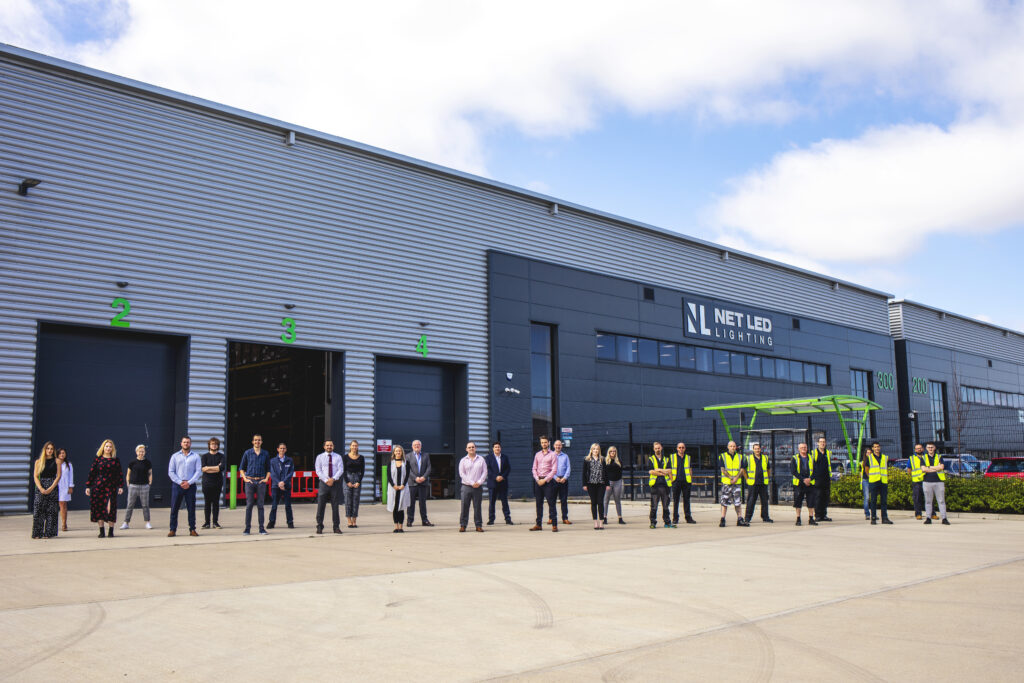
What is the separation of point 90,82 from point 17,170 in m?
2.97

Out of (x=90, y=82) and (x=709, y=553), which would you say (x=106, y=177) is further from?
(x=709, y=553)

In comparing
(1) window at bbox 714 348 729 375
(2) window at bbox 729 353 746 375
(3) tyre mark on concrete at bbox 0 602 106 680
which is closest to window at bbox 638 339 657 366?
(1) window at bbox 714 348 729 375

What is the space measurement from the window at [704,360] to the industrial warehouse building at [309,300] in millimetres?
89

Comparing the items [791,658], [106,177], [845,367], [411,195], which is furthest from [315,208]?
[845,367]

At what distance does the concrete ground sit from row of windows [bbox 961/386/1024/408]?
48388 mm

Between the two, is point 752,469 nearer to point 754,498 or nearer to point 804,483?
point 754,498

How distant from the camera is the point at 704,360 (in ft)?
123

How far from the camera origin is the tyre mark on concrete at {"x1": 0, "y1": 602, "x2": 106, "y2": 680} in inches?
215

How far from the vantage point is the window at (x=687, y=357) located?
36344 millimetres

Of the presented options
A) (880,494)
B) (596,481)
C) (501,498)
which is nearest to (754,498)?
(880,494)

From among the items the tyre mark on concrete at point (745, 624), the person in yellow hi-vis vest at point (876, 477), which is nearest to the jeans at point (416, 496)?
the person in yellow hi-vis vest at point (876, 477)

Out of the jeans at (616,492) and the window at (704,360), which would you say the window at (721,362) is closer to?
the window at (704,360)

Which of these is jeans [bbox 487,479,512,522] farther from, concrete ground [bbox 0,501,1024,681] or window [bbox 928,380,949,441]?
window [bbox 928,380,949,441]

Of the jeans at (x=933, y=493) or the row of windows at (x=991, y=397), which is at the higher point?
the row of windows at (x=991, y=397)
